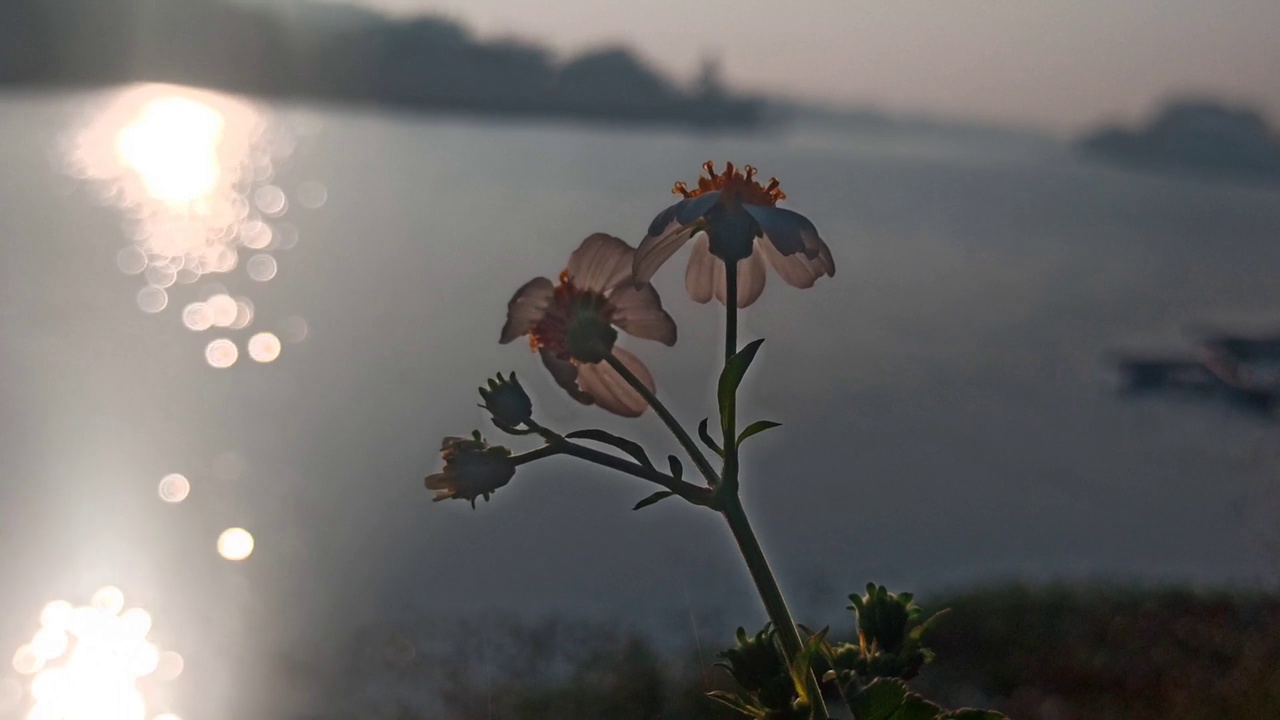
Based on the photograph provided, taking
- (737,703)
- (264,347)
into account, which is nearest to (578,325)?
(737,703)

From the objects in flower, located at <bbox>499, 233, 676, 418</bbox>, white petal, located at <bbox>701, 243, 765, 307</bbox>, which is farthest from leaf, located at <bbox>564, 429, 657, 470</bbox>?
white petal, located at <bbox>701, 243, 765, 307</bbox>

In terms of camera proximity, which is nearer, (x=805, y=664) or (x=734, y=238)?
(x=805, y=664)

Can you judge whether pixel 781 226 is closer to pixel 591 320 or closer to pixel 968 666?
pixel 591 320

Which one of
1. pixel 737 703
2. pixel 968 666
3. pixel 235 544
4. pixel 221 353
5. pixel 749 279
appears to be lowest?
pixel 968 666

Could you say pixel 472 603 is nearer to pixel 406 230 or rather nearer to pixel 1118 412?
pixel 1118 412

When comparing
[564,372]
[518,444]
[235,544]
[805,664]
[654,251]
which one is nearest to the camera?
[805,664]

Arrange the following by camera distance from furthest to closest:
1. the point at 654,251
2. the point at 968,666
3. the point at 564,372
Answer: the point at 968,666
the point at 564,372
the point at 654,251

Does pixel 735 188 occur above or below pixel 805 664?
above

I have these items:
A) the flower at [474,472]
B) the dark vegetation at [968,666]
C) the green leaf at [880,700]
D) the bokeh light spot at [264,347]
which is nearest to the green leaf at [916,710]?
the green leaf at [880,700]
